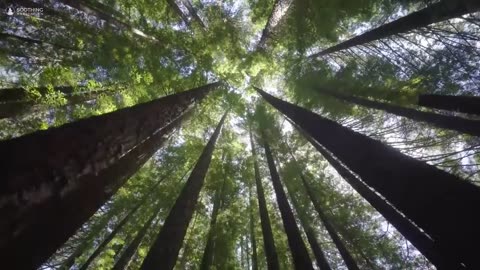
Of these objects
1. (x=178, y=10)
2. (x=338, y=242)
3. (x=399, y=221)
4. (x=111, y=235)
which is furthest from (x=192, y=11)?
(x=399, y=221)

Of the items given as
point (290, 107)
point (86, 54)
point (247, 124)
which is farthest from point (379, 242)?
point (86, 54)

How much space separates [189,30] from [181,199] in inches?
320

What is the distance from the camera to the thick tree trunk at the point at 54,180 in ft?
8.81

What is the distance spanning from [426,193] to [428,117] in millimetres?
7659

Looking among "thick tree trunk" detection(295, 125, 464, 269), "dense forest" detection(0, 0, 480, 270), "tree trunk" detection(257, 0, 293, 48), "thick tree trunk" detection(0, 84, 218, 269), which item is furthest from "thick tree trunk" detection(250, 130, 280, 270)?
"tree trunk" detection(257, 0, 293, 48)

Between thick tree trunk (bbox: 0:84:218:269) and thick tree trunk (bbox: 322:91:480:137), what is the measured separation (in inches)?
306

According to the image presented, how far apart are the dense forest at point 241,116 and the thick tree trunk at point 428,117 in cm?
5

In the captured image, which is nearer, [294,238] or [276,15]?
[294,238]

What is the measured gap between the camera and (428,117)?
377 inches

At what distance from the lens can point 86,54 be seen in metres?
12.3

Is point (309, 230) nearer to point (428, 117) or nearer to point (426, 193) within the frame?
point (428, 117)

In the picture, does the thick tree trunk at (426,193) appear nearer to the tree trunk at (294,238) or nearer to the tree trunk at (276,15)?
the tree trunk at (294,238)

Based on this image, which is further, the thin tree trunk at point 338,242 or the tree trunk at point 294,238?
the thin tree trunk at point 338,242

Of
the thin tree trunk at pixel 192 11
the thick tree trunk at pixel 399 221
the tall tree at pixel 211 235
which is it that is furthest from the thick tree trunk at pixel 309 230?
the thin tree trunk at pixel 192 11
